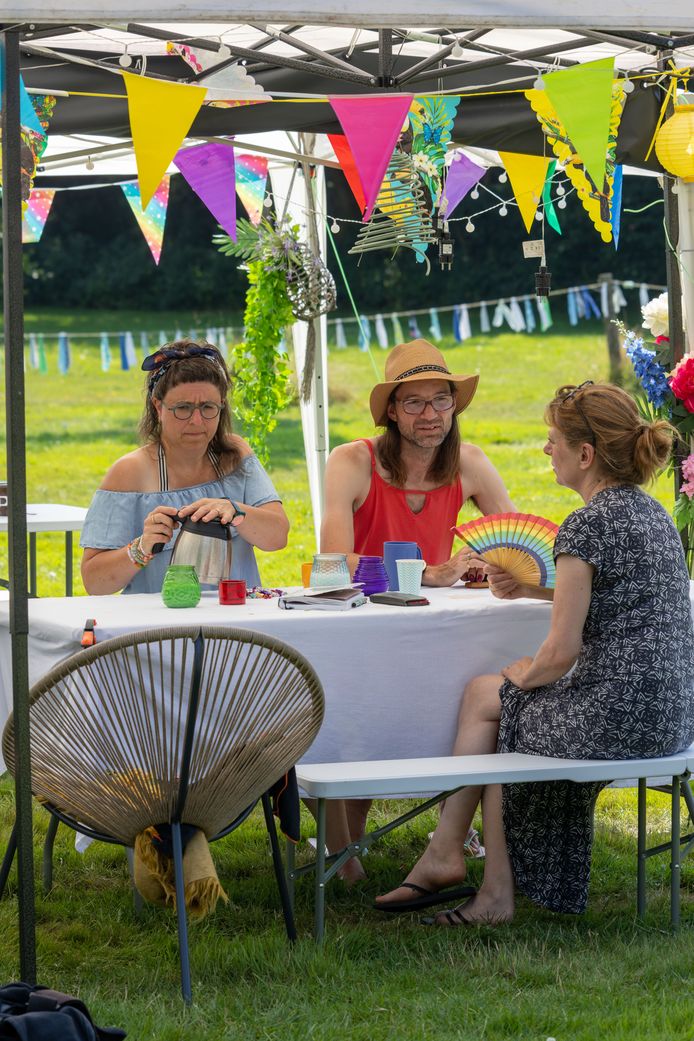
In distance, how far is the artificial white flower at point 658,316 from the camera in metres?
4.60

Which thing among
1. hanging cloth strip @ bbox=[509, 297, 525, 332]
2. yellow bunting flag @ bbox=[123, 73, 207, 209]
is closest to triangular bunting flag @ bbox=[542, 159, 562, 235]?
yellow bunting flag @ bbox=[123, 73, 207, 209]

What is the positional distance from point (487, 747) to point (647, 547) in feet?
1.99

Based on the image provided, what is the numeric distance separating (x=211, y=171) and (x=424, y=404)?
168 cm

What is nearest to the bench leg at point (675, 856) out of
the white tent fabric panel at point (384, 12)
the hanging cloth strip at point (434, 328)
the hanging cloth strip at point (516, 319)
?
the white tent fabric panel at point (384, 12)

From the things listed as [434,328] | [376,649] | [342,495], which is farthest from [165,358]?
[434,328]

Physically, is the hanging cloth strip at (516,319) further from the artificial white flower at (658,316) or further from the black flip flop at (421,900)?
the black flip flop at (421,900)

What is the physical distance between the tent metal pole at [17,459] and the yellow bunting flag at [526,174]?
2.47m

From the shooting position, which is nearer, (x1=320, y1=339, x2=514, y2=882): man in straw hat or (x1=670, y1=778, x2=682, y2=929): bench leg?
(x1=670, y1=778, x2=682, y2=929): bench leg

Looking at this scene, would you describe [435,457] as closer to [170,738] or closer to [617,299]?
[170,738]

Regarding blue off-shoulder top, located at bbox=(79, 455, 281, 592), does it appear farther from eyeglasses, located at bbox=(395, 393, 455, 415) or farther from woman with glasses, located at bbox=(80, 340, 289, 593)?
eyeglasses, located at bbox=(395, 393, 455, 415)

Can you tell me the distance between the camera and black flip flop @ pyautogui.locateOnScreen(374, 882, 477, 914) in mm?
3041

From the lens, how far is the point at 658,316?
181 inches

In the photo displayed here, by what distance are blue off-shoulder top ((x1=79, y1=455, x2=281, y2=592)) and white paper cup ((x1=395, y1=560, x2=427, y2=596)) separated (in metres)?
0.50

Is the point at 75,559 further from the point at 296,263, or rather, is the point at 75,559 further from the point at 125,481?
the point at 125,481
